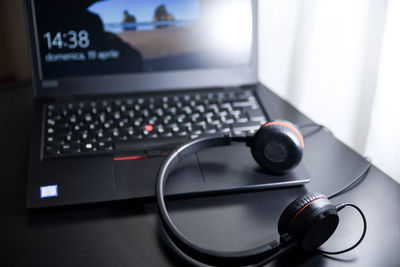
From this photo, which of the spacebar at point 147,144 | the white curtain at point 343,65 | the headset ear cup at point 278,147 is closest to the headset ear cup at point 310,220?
the headset ear cup at point 278,147

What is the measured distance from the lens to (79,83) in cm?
70

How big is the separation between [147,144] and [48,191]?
0.50 ft

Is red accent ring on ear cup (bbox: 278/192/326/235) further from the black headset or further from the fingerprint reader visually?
the fingerprint reader

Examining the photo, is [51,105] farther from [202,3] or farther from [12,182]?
[202,3]

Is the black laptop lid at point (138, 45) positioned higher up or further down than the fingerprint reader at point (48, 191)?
higher up

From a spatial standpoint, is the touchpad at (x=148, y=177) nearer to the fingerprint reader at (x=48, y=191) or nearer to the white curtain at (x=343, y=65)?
the fingerprint reader at (x=48, y=191)

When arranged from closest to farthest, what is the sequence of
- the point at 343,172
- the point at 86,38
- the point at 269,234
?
the point at 269,234 < the point at 343,172 < the point at 86,38

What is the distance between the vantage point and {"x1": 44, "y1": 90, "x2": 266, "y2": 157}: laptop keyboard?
59 cm

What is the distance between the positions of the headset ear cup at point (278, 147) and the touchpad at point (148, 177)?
9cm

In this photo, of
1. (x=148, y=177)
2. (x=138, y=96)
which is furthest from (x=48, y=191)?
(x=138, y=96)

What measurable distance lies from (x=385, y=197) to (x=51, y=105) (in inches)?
20.7

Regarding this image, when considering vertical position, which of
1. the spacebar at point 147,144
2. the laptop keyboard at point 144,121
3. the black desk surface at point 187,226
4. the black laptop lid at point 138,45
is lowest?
the black desk surface at point 187,226

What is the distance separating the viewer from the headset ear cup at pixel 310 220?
418 millimetres

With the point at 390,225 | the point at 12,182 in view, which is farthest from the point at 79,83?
the point at 390,225
